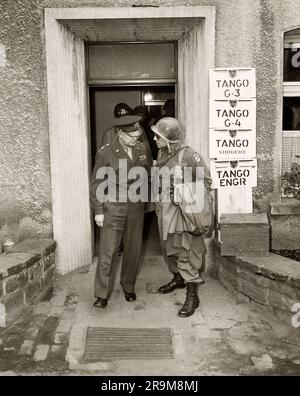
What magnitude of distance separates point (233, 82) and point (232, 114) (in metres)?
0.39

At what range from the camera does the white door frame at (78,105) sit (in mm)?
5891

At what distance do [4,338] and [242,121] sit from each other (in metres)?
3.75

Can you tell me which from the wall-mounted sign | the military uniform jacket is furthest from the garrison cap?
the wall-mounted sign

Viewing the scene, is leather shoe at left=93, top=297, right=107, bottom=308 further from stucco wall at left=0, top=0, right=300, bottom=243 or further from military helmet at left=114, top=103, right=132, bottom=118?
military helmet at left=114, top=103, right=132, bottom=118

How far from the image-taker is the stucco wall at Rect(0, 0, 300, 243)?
595 cm

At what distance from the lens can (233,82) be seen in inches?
240

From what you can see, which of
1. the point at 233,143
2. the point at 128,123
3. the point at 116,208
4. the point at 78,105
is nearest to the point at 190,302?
the point at 116,208

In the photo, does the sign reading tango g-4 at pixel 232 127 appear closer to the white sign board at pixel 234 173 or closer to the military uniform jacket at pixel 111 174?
→ the white sign board at pixel 234 173

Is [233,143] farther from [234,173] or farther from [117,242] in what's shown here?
[117,242]

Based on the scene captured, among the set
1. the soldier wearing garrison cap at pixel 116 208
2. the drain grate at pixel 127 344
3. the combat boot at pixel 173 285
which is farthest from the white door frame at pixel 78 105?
the drain grate at pixel 127 344

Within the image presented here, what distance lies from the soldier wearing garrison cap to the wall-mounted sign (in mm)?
1215

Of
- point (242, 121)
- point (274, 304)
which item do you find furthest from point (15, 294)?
point (242, 121)

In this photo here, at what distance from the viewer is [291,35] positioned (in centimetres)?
617
